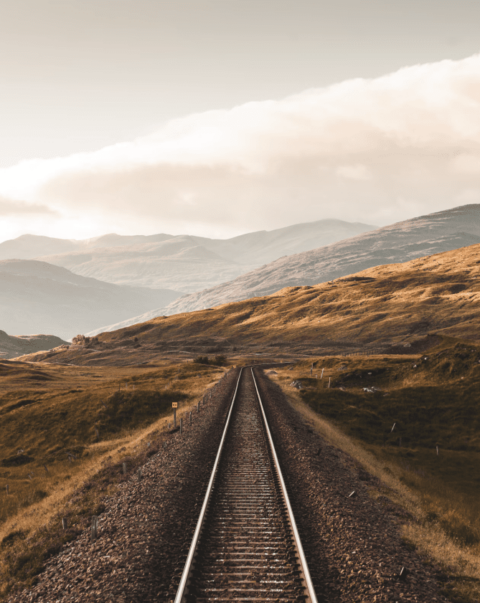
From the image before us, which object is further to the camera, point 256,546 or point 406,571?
point 256,546

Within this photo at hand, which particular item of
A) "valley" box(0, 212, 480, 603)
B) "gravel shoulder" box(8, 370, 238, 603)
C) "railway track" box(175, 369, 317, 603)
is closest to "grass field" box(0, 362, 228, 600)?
"valley" box(0, 212, 480, 603)

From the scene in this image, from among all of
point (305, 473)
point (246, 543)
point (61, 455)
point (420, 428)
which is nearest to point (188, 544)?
point (246, 543)

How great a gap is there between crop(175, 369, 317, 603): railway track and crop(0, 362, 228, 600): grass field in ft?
15.9

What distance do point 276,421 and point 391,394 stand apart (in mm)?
28324

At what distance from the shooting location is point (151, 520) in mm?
12688

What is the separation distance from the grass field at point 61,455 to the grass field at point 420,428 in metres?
12.1

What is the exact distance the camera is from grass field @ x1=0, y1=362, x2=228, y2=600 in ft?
47.4

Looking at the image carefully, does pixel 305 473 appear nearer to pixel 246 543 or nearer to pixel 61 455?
pixel 246 543

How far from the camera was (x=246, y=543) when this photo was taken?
434 inches

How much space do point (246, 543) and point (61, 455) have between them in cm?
3344

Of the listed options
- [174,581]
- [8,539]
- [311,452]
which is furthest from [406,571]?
[8,539]

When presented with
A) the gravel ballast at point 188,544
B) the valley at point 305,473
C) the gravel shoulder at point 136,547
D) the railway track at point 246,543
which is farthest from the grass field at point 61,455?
the railway track at point 246,543

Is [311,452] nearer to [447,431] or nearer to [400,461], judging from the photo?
[400,461]

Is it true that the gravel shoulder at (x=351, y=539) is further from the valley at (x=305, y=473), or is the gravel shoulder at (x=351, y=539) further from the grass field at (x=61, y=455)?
the grass field at (x=61, y=455)
